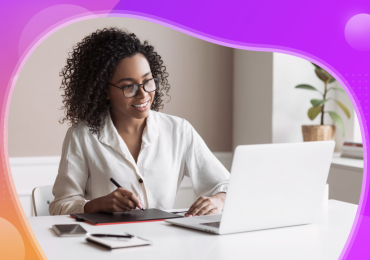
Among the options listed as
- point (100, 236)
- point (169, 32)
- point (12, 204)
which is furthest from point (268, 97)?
point (12, 204)

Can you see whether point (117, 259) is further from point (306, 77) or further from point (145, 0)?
point (306, 77)

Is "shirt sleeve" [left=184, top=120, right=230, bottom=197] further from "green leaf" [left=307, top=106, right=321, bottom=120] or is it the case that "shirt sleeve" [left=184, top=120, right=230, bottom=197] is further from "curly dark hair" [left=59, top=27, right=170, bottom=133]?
"green leaf" [left=307, top=106, right=321, bottom=120]

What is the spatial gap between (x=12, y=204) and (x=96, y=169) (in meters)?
1.01

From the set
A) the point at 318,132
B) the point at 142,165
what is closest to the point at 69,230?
the point at 142,165

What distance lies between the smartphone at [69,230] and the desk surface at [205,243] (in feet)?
0.05

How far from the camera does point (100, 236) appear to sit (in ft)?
3.48

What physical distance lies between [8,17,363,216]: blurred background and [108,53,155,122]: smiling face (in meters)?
1.30

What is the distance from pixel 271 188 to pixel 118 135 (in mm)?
795

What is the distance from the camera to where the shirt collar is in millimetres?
Answer: 1738

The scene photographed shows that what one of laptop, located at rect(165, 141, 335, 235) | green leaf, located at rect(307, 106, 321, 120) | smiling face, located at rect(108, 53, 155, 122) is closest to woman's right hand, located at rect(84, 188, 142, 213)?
laptop, located at rect(165, 141, 335, 235)

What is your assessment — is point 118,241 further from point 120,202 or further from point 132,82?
point 132,82

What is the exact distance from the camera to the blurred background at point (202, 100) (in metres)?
2.86

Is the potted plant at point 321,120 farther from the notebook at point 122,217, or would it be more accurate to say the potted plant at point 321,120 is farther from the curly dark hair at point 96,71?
the notebook at point 122,217

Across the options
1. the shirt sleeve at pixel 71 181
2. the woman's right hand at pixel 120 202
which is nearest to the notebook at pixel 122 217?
the woman's right hand at pixel 120 202
